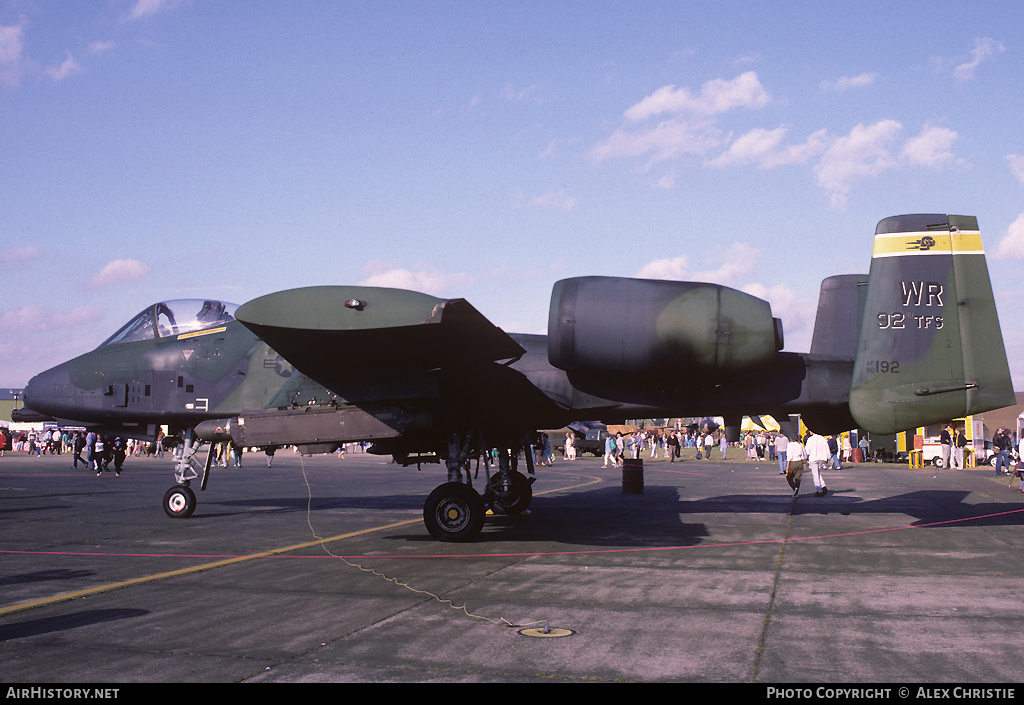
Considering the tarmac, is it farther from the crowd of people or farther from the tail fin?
the crowd of people

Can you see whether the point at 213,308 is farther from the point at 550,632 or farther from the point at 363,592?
the point at 550,632

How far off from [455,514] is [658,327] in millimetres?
4011

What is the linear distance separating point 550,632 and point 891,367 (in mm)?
7187

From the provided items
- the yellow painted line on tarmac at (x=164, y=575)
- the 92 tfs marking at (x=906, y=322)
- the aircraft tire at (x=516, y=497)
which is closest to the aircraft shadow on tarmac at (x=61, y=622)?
the yellow painted line on tarmac at (x=164, y=575)

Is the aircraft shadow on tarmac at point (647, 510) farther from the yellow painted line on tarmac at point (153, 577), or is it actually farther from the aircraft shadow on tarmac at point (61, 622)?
the aircraft shadow on tarmac at point (61, 622)

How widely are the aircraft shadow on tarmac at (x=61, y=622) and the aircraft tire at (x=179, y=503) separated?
805cm

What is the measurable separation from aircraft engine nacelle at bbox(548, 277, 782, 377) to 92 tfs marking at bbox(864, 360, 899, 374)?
64.7 inches

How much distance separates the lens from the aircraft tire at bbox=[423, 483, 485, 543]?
11227mm

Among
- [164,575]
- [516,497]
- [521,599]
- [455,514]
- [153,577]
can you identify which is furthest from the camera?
[516,497]

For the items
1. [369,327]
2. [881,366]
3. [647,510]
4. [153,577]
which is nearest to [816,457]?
[647,510]

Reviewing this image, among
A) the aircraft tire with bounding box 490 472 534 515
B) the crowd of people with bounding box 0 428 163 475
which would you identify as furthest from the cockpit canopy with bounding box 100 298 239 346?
the crowd of people with bounding box 0 428 163 475

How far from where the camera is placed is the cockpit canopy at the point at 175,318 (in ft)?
46.5

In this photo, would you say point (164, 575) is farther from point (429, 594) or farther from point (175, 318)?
point (175, 318)

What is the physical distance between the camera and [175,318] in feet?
47.0
